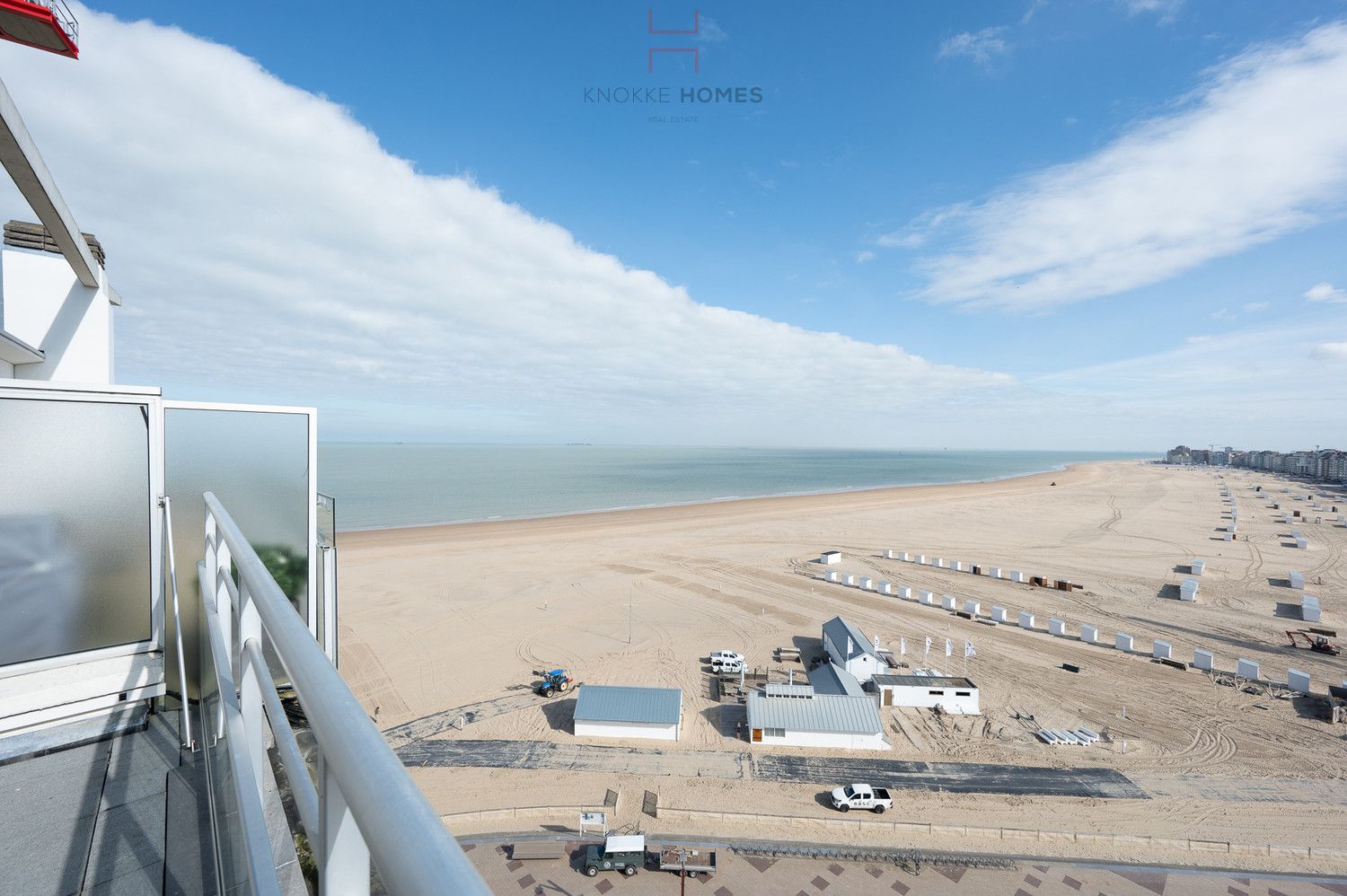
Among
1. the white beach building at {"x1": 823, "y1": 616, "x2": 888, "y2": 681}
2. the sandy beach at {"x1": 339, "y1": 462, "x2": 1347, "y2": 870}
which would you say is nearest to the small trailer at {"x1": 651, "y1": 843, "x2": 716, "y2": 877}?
the sandy beach at {"x1": 339, "y1": 462, "x2": 1347, "y2": 870}

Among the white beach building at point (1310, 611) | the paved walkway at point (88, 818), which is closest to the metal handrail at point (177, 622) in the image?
the paved walkway at point (88, 818)

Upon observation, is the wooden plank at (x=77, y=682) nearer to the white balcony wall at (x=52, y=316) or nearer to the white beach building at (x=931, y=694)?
the white balcony wall at (x=52, y=316)

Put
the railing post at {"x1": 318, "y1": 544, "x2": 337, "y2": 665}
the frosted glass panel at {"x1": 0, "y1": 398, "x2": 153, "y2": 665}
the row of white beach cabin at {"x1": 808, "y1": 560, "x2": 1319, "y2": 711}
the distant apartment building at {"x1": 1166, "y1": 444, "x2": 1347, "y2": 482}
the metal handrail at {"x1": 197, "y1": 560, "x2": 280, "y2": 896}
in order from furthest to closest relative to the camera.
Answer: the distant apartment building at {"x1": 1166, "y1": 444, "x2": 1347, "y2": 482}
the row of white beach cabin at {"x1": 808, "y1": 560, "x2": 1319, "y2": 711}
the railing post at {"x1": 318, "y1": 544, "x2": 337, "y2": 665}
the frosted glass panel at {"x1": 0, "y1": 398, "x2": 153, "y2": 665}
the metal handrail at {"x1": 197, "y1": 560, "x2": 280, "y2": 896}

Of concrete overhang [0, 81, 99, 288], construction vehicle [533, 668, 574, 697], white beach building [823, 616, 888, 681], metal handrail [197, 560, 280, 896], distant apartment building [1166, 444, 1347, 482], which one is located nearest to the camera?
metal handrail [197, 560, 280, 896]

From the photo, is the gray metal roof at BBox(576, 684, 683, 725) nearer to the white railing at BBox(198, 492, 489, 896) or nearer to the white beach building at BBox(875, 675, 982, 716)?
the white beach building at BBox(875, 675, 982, 716)

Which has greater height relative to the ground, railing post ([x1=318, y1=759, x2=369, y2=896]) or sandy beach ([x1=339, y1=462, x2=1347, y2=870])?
railing post ([x1=318, y1=759, x2=369, y2=896])

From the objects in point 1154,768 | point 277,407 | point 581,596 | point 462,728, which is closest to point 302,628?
point 277,407

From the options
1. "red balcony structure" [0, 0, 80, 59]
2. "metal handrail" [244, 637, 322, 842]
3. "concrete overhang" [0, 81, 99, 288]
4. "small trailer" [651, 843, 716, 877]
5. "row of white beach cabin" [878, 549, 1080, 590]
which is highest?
"red balcony structure" [0, 0, 80, 59]

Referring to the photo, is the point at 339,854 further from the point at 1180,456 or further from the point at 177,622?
the point at 1180,456
